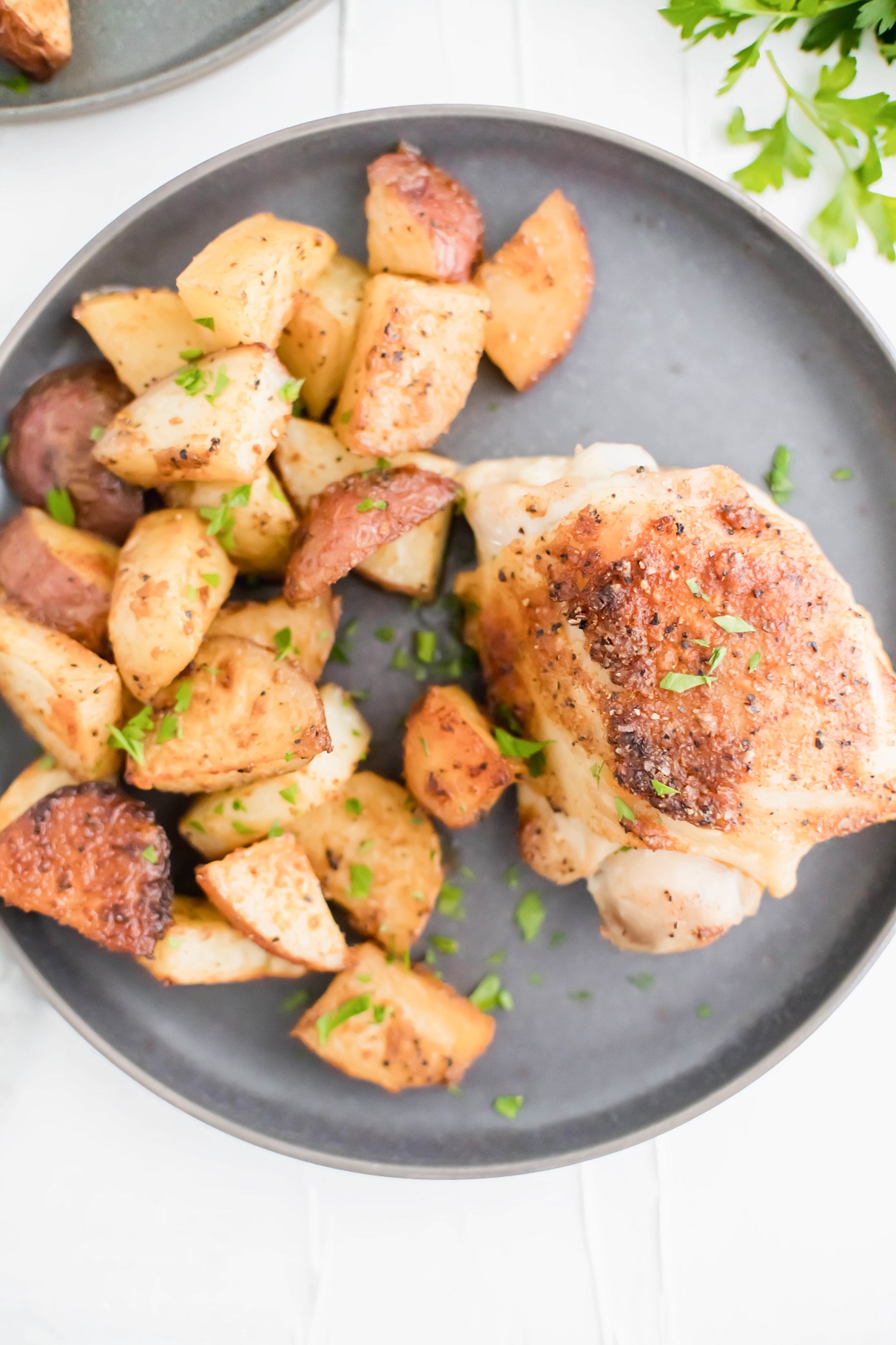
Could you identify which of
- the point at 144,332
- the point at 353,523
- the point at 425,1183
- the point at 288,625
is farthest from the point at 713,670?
the point at 425,1183

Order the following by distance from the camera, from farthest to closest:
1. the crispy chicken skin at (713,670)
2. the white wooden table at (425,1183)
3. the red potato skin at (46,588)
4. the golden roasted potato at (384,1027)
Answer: the white wooden table at (425,1183)
the golden roasted potato at (384,1027)
the red potato skin at (46,588)
the crispy chicken skin at (713,670)

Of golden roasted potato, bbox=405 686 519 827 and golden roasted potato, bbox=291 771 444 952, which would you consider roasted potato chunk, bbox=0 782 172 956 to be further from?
golden roasted potato, bbox=405 686 519 827

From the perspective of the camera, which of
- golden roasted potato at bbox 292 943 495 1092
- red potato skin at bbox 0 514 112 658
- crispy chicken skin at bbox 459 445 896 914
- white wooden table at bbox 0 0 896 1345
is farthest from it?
white wooden table at bbox 0 0 896 1345

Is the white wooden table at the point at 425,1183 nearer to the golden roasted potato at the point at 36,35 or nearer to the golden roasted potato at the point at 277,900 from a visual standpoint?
the golden roasted potato at the point at 36,35

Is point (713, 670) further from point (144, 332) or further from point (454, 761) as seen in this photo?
point (144, 332)

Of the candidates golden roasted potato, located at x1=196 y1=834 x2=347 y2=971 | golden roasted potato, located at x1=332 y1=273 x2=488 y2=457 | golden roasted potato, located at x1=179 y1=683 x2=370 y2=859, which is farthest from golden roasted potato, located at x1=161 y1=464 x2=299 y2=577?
golden roasted potato, located at x1=196 y1=834 x2=347 y2=971

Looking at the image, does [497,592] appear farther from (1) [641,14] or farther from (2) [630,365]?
(1) [641,14]

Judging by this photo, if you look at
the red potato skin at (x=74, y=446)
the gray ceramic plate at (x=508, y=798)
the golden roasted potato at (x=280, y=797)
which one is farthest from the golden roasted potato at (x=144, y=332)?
the golden roasted potato at (x=280, y=797)
